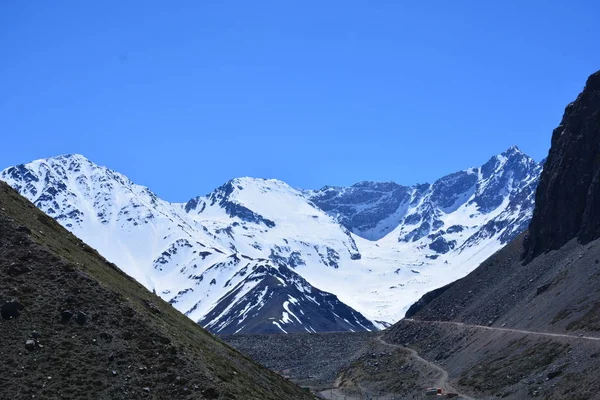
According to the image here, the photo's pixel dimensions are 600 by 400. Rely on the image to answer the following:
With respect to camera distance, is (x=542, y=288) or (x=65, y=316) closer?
(x=65, y=316)

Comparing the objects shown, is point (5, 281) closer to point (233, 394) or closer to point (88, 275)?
point (88, 275)

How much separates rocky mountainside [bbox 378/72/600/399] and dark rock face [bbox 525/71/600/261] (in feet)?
0.79

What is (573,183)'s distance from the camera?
6535 inches

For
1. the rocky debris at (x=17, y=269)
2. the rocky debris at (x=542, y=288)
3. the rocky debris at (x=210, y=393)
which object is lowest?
the rocky debris at (x=542, y=288)

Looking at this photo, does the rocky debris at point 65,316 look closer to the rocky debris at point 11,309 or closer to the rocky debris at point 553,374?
the rocky debris at point 11,309

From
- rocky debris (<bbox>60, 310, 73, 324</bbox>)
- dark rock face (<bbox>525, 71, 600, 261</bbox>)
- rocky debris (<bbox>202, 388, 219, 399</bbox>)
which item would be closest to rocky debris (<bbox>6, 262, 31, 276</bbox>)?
rocky debris (<bbox>60, 310, 73, 324</bbox>)

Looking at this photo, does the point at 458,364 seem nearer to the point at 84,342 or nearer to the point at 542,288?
the point at 542,288

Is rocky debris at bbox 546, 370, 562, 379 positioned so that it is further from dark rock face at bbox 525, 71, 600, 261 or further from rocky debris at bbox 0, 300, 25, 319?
rocky debris at bbox 0, 300, 25, 319

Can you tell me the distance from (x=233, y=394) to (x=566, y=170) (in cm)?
13914

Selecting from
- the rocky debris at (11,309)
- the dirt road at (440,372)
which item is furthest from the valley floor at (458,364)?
the rocky debris at (11,309)

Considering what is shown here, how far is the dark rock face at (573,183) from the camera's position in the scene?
15738 centimetres

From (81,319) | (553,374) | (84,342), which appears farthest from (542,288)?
(84,342)

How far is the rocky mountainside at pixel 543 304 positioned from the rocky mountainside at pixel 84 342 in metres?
46.8

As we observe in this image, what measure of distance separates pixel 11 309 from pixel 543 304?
97326 mm
